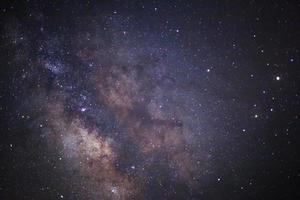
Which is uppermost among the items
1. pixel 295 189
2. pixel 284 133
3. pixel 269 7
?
pixel 269 7

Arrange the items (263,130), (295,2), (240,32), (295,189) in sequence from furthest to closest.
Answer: (295,189), (263,130), (240,32), (295,2)

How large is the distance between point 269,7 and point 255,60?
166cm

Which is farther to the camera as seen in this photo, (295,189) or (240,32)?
(295,189)

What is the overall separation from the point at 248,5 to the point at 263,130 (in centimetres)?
445

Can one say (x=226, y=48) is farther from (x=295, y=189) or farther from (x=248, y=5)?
(x=295, y=189)

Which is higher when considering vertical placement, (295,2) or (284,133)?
(295,2)

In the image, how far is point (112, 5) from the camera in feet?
30.7

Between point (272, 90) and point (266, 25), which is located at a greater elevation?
point (266, 25)

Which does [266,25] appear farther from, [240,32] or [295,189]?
[295,189]

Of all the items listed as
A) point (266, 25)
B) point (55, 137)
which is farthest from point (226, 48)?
point (55, 137)

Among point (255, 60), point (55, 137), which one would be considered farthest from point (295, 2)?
point (55, 137)

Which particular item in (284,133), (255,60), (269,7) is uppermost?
(269,7)

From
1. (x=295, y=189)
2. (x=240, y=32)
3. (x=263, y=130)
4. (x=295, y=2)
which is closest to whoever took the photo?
(x=295, y=2)

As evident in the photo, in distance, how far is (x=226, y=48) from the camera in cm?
1020
